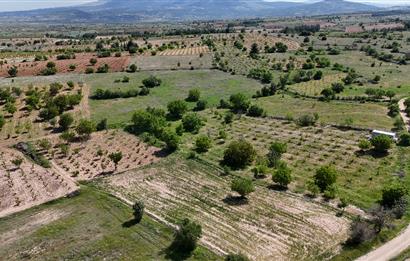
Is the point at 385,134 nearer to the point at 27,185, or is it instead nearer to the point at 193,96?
the point at 193,96

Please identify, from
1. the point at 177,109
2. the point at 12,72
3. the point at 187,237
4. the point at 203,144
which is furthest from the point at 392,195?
the point at 12,72

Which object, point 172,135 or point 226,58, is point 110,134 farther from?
point 226,58

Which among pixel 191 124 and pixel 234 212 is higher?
A: pixel 191 124

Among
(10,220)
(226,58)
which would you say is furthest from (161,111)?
(226,58)

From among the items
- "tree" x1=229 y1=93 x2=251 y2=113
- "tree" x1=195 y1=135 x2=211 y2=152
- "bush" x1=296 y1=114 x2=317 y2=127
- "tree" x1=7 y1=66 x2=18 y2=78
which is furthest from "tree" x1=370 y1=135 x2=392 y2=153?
"tree" x1=7 y1=66 x2=18 y2=78

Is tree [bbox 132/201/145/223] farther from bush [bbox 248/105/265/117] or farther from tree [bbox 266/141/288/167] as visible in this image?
bush [bbox 248/105/265/117]

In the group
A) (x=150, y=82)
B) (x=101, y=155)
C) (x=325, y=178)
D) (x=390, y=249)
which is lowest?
(x=390, y=249)

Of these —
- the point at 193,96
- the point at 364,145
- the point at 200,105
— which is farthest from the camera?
the point at 193,96
